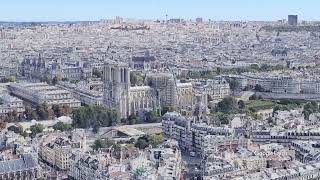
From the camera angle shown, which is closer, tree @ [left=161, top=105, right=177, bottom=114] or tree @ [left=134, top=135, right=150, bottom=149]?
tree @ [left=134, top=135, right=150, bottom=149]

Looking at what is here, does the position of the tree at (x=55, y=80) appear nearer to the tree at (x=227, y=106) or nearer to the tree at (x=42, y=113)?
the tree at (x=42, y=113)

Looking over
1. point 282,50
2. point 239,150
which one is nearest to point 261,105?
point 239,150

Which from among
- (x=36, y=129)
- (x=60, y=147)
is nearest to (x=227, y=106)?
(x=36, y=129)

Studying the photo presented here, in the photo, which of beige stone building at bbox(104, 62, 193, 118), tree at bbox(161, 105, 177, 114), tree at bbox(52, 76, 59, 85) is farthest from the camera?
tree at bbox(52, 76, 59, 85)

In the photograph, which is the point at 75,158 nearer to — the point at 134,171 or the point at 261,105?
the point at 134,171

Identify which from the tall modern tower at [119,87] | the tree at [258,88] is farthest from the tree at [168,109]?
the tree at [258,88]

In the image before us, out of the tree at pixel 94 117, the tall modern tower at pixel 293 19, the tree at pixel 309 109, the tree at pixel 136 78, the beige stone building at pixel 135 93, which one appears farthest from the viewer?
the tall modern tower at pixel 293 19

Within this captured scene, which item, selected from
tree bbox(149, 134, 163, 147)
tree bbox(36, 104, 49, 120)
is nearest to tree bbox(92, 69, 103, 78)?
tree bbox(36, 104, 49, 120)

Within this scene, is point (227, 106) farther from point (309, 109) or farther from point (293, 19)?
point (293, 19)

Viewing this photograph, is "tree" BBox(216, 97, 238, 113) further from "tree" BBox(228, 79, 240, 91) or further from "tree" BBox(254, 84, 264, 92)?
"tree" BBox(254, 84, 264, 92)
